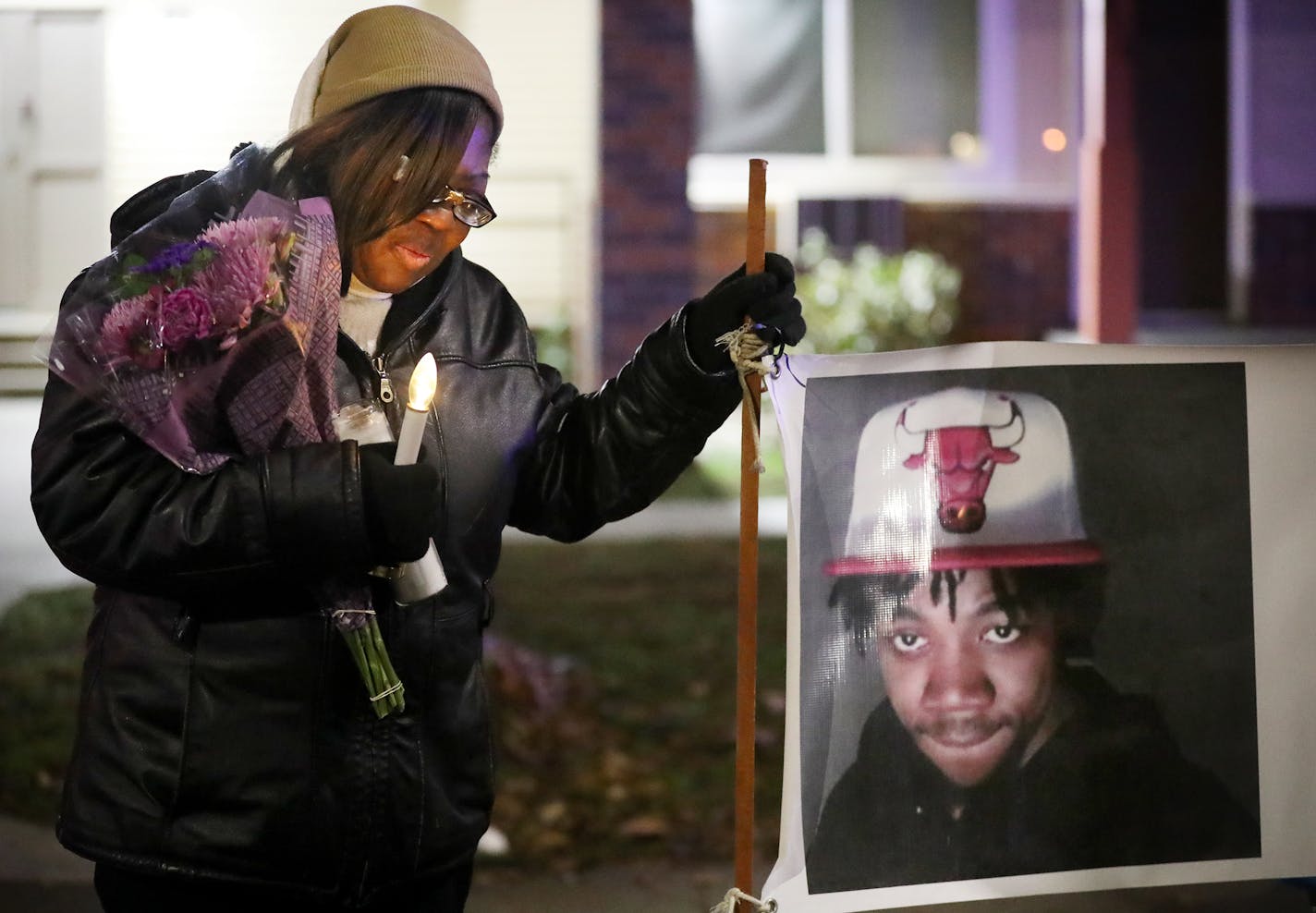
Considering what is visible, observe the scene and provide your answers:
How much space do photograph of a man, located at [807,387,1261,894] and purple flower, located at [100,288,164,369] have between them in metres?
1.20

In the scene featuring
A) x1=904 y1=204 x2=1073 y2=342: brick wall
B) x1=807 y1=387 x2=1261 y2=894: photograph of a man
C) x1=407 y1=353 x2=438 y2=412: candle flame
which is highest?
x1=904 y1=204 x2=1073 y2=342: brick wall

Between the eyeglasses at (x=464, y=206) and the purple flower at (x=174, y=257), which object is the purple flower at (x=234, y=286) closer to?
the purple flower at (x=174, y=257)

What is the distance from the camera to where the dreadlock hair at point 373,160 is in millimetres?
2248

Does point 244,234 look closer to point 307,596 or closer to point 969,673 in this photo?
point 307,596

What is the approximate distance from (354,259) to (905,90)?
939 centimetres

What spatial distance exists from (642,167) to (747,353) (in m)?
7.75

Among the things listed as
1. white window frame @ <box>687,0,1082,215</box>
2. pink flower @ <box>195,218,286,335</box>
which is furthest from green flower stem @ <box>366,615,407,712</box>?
white window frame @ <box>687,0,1082,215</box>

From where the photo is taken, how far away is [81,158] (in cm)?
1090

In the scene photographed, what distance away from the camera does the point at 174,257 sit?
211 centimetres

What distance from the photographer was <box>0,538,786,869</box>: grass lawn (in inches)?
214

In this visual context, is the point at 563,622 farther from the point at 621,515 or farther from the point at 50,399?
the point at 50,399

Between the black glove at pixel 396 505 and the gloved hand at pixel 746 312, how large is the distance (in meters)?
0.57

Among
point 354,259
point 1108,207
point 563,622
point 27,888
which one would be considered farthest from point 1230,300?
point 354,259

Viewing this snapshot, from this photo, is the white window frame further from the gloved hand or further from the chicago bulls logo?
the gloved hand
